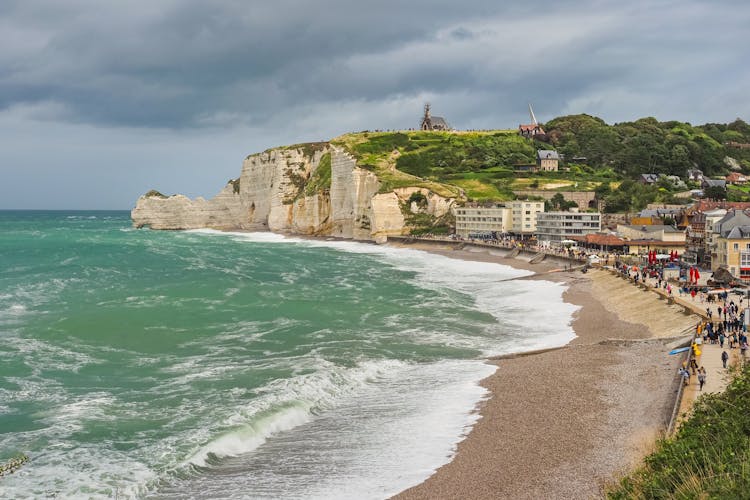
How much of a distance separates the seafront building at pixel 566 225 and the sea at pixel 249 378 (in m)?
33.9

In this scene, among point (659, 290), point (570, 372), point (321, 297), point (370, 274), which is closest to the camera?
point (570, 372)

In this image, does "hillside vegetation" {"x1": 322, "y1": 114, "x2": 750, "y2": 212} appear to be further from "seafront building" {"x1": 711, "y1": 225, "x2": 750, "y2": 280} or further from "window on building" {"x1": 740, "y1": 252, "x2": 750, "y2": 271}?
"window on building" {"x1": 740, "y1": 252, "x2": 750, "y2": 271}

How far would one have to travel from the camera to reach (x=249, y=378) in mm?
27469

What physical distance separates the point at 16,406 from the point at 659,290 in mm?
40017

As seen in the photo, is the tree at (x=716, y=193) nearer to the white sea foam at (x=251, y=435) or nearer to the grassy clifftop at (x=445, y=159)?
the grassy clifftop at (x=445, y=159)

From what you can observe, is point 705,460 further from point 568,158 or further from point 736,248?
point 568,158

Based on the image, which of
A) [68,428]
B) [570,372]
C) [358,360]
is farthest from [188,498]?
[570,372]

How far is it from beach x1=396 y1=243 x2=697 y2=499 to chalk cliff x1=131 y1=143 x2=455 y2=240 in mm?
75200

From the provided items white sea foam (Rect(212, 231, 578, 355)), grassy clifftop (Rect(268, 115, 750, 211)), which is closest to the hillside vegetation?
grassy clifftop (Rect(268, 115, 750, 211))

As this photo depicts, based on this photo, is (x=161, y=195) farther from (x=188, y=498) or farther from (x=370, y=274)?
(x=188, y=498)

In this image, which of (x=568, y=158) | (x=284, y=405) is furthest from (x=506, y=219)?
(x=284, y=405)

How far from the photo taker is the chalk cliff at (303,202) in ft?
362

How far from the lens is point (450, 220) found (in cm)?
10912

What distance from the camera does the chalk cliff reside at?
11044cm
